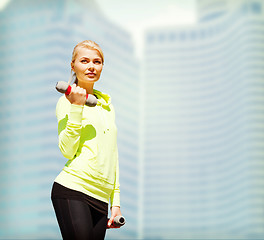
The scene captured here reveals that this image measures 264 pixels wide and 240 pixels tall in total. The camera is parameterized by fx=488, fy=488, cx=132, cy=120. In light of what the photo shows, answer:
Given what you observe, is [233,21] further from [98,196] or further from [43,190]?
[98,196]

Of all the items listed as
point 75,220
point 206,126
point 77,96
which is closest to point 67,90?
point 77,96

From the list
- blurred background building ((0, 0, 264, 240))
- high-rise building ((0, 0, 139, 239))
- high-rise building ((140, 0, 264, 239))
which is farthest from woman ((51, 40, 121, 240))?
high-rise building ((140, 0, 264, 239))

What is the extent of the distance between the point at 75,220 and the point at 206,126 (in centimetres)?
15390

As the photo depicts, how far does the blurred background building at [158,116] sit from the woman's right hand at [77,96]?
130 meters

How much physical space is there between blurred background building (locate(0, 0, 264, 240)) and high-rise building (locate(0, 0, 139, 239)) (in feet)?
1.01

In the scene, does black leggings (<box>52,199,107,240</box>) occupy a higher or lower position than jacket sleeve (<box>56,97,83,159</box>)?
lower

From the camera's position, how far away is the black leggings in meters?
2.34

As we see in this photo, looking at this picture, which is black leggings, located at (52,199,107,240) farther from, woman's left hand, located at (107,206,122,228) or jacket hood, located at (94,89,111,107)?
jacket hood, located at (94,89,111,107)

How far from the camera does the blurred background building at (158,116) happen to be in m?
137

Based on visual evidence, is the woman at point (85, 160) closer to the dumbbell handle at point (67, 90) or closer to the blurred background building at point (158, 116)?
the dumbbell handle at point (67, 90)

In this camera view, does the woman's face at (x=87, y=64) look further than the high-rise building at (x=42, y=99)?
No

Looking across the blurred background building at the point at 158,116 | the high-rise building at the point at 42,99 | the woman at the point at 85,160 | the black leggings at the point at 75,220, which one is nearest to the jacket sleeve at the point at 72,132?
the woman at the point at 85,160

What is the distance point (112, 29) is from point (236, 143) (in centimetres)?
5554

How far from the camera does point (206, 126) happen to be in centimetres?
15438
